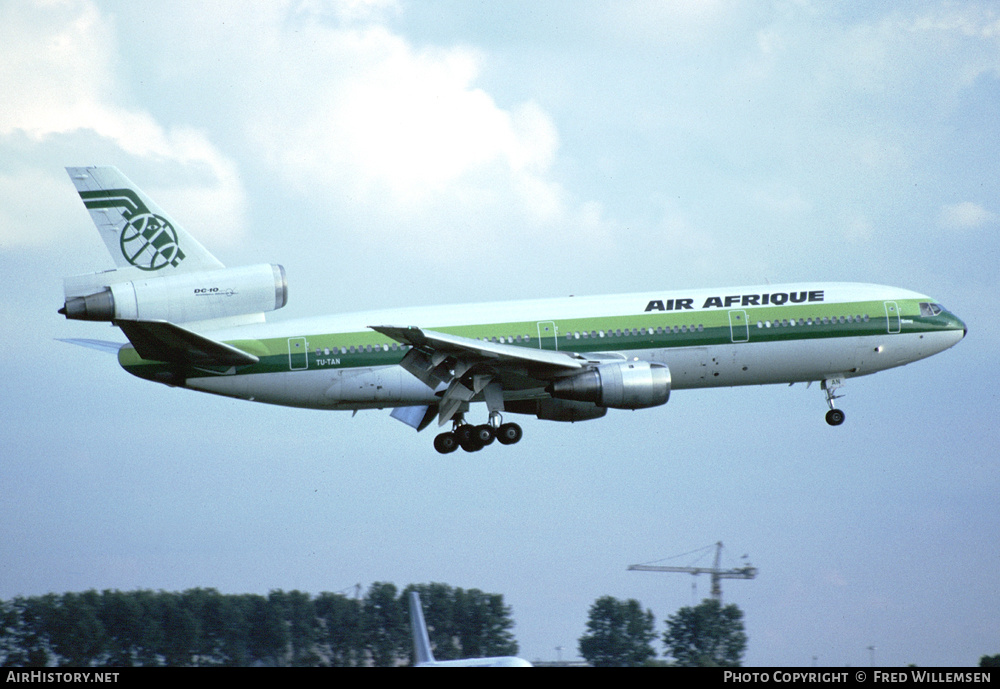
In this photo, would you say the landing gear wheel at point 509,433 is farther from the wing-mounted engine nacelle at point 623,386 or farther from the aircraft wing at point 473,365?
the wing-mounted engine nacelle at point 623,386

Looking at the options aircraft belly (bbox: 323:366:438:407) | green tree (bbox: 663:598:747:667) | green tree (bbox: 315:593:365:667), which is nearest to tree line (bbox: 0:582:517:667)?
green tree (bbox: 315:593:365:667)

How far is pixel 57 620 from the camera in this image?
53.9 m

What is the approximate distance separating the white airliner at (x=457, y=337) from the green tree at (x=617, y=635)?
22.4m

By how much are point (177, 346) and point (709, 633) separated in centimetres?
3896

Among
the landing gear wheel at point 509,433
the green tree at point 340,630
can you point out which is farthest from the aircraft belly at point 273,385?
the green tree at point 340,630

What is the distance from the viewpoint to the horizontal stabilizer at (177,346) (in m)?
36.8

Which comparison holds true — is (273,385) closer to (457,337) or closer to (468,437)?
(457,337)

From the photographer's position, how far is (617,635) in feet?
206

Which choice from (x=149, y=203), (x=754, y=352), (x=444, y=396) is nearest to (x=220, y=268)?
(x=149, y=203)

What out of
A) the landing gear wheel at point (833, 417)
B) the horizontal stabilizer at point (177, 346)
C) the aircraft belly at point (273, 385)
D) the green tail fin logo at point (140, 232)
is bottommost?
the landing gear wheel at point (833, 417)

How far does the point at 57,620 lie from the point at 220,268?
22.9 m

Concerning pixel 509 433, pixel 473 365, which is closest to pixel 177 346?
A: pixel 473 365

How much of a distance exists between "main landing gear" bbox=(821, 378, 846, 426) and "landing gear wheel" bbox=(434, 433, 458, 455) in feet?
45.9

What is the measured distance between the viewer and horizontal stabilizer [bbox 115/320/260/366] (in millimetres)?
36750
